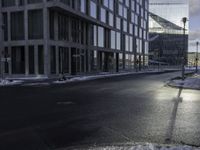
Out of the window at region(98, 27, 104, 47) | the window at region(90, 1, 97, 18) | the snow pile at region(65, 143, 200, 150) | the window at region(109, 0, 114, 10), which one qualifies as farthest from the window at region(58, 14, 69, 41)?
the snow pile at region(65, 143, 200, 150)

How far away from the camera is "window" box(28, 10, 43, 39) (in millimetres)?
45656

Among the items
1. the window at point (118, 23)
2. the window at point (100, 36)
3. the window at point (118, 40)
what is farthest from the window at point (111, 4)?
the window at point (100, 36)

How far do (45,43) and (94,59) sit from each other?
1978 centimetres

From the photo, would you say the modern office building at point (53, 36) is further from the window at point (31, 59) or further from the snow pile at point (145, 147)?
the snow pile at point (145, 147)

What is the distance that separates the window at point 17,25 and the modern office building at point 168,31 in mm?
115090

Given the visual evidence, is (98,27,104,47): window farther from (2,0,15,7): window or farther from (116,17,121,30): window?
(2,0,15,7): window

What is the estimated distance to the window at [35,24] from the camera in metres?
45.7

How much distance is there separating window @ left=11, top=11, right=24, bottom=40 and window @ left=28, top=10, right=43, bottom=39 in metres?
1.40

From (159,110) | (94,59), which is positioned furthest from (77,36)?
(159,110)

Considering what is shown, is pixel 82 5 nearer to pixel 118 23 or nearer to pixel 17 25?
pixel 17 25

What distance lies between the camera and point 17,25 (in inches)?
1871

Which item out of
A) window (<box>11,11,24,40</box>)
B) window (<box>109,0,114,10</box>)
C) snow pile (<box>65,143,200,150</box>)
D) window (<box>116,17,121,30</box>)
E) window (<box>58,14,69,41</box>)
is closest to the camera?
snow pile (<box>65,143,200,150</box>)

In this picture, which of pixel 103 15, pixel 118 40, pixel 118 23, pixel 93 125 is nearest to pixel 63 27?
pixel 103 15

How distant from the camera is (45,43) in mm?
44500
